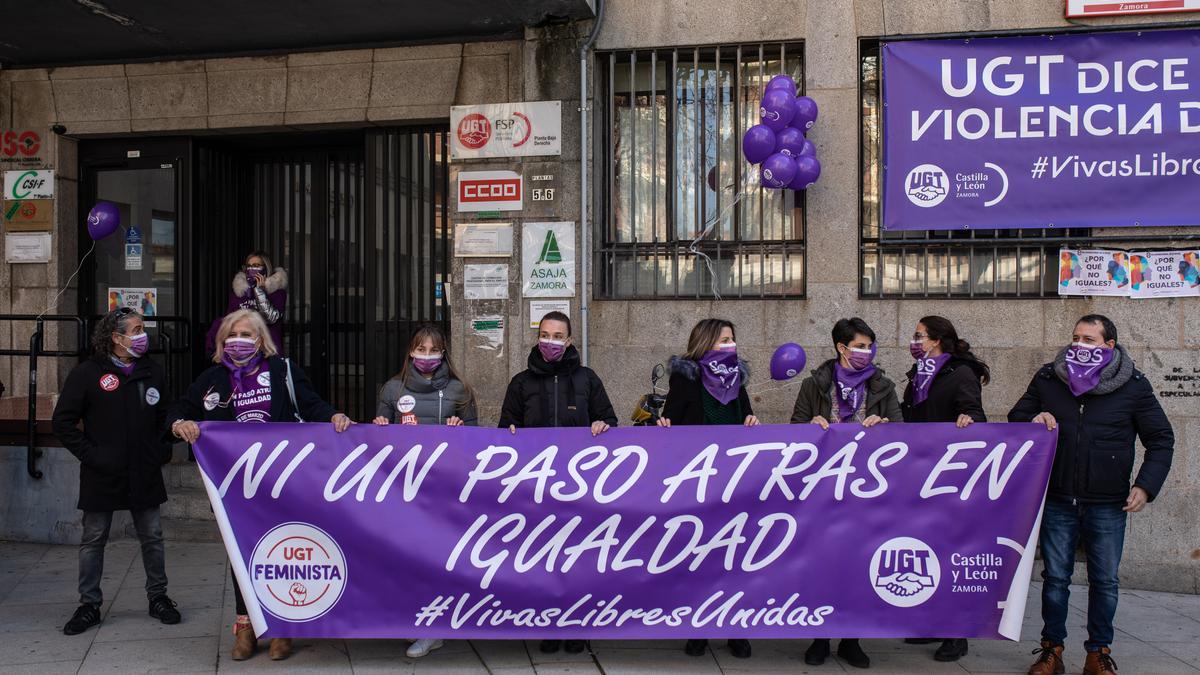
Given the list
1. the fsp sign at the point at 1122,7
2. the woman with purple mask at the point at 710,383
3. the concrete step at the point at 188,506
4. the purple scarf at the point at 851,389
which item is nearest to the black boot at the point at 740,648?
the woman with purple mask at the point at 710,383

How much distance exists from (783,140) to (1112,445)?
126 inches

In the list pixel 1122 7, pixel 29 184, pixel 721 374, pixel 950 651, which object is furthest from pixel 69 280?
pixel 1122 7

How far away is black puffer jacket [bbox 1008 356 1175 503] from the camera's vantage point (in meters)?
4.77

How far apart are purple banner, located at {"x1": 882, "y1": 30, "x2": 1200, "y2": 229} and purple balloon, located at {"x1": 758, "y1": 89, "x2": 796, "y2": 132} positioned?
89 cm

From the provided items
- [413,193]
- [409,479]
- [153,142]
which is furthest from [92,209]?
[409,479]

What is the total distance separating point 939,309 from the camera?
286 inches

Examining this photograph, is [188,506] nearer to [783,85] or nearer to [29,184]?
[29,184]

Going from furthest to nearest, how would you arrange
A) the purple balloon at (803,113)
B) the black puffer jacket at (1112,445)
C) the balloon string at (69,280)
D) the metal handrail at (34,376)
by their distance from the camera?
the balloon string at (69,280)
the metal handrail at (34,376)
the purple balloon at (803,113)
the black puffer jacket at (1112,445)

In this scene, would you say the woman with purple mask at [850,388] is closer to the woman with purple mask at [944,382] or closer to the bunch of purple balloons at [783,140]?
the woman with purple mask at [944,382]

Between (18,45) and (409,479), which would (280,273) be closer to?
(18,45)

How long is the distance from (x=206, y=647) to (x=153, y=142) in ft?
16.9

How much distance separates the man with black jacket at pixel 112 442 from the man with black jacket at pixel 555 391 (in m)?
2.16

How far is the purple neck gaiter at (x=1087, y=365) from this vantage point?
4.79 metres

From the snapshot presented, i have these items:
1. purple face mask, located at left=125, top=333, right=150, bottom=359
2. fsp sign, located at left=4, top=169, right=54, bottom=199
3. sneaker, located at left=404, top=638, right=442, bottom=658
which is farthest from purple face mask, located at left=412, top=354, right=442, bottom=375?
fsp sign, located at left=4, top=169, right=54, bottom=199
